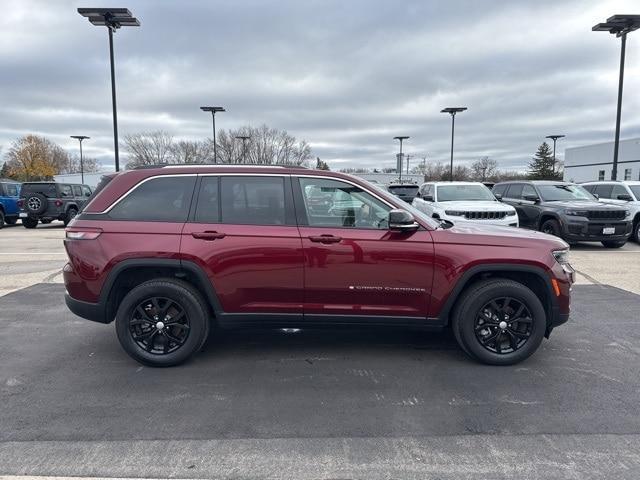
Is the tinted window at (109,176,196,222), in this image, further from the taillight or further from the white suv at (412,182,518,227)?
the white suv at (412,182,518,227)

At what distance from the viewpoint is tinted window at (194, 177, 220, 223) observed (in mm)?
4141

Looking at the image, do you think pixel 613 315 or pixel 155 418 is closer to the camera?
pixel 155 418

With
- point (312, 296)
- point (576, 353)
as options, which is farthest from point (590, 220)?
point (312, 296)

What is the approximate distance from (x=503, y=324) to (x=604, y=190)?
43.6ft

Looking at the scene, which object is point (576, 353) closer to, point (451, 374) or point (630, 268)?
point (451, 374)

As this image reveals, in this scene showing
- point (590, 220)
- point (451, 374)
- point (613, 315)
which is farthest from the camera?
point (590, 220)

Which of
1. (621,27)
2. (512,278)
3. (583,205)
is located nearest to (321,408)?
(512,278)

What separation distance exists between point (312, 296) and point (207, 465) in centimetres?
173

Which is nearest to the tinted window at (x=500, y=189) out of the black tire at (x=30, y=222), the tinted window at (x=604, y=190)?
the tinted window at (x=604, y=190)

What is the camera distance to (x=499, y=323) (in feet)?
13.6

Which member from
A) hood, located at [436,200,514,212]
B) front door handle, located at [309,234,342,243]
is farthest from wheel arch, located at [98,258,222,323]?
hood, located at [436,200,514,212]

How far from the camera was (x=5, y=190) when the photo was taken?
1870cm

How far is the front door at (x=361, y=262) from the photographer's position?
4.02m

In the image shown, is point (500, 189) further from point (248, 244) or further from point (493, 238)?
point (248, 244)
